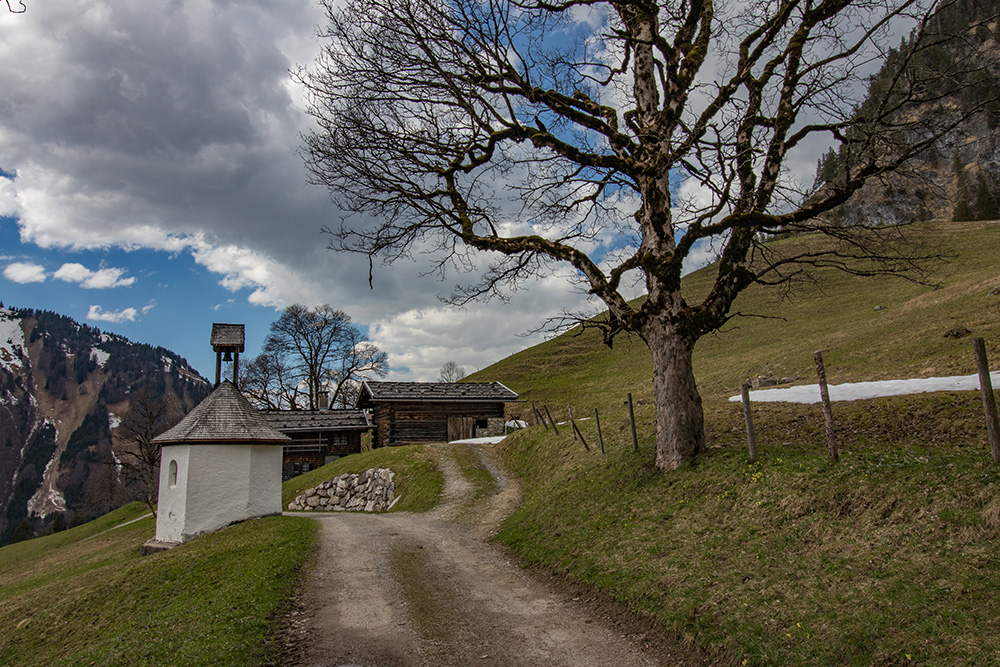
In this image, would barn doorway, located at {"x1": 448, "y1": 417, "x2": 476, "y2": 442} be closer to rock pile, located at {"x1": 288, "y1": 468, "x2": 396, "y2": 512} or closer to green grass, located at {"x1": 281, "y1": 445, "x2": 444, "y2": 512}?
green grass, located at {"x1": 281, "y1": 445, "x2": 444, "y2": 512}

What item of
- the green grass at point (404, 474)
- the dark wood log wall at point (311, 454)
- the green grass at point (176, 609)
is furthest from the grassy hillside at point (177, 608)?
the dark wood log wall at point (311, 454)

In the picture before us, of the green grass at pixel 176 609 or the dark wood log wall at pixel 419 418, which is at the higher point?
the dark wood log wall at pixel 419 418

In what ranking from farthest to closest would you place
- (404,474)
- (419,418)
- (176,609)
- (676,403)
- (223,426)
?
1. (419,418)
2. (404,474)
3. (223,426)
4. (676,403)
5. (176,609)

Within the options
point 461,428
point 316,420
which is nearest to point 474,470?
point 461,428

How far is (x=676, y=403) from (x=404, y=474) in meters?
17.2

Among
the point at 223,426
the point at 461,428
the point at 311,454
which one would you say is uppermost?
the point at 223,426

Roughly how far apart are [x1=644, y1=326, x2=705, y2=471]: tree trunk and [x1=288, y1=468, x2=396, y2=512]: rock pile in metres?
15.9

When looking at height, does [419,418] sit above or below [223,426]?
above

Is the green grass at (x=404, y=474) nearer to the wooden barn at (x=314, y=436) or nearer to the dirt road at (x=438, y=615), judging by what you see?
the wooden barn at (x=314, y=436)

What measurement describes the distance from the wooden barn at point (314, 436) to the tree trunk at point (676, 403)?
3097cm

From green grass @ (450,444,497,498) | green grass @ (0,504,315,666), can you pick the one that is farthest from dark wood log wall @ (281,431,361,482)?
green grass @ (0,504,315,666)

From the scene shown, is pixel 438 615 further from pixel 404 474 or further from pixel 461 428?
pixel 461 428

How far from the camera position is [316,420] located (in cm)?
3991

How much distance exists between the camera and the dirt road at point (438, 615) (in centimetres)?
641
